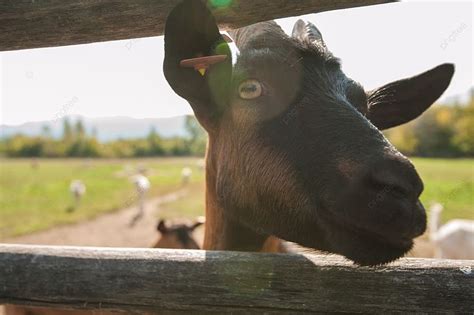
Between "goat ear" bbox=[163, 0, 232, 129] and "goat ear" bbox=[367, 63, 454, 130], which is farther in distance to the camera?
"goat ear" bbox=[367, 63, 454, 130]

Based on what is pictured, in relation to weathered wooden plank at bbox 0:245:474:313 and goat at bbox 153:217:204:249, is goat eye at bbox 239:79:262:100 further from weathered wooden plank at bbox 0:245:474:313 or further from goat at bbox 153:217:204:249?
goat at bbox 153:217:204:249

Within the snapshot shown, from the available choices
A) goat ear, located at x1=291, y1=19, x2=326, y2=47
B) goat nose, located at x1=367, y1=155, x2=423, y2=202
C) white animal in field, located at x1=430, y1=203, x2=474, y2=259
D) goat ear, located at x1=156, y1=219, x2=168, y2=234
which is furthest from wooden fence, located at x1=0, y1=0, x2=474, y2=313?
white animal in field, located at x1=430, y1=203, x2=474, y2=259

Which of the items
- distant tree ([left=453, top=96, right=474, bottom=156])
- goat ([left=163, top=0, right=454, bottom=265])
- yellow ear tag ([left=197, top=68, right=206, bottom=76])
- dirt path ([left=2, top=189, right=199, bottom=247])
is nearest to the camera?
goat ([left=163, top=0, right=454, bottom=265])

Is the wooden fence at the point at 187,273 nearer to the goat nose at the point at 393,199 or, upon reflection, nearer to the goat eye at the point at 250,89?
the goat nose at the point at 393,199

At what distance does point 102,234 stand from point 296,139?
1536cm

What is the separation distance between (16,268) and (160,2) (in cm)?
145

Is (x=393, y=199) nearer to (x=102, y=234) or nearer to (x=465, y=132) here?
(x=102, y=234)

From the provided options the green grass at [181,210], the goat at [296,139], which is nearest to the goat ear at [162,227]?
the goat at [296,139]

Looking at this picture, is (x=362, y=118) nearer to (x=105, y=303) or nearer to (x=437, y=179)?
(x=105, y=303)

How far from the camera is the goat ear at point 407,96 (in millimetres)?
2951

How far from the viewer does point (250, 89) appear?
2596 millimetres

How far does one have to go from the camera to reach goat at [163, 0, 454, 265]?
192 centimetres

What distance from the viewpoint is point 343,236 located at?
2.07 meters

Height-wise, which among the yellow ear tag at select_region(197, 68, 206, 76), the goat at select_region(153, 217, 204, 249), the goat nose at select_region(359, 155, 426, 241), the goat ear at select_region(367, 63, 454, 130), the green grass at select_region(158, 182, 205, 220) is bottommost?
the green grass at select_region(158, 182, 205, 220)
